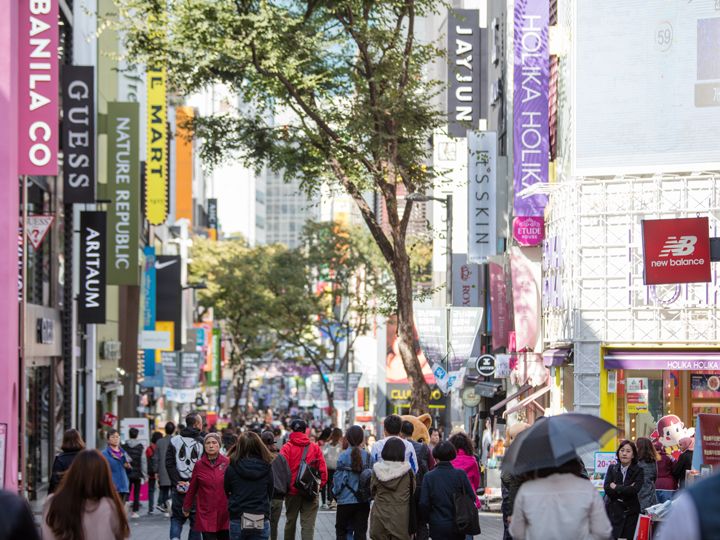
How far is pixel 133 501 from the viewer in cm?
2816

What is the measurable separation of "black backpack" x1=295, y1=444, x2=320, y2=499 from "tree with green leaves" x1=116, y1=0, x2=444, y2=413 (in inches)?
424

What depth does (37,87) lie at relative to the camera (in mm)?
23938

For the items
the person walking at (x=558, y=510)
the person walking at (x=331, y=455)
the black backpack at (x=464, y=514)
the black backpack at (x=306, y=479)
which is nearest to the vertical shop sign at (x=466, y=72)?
the person walking at (x=331, y=455)

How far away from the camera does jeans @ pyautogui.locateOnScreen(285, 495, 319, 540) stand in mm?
17125

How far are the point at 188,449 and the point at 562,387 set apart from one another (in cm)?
1601

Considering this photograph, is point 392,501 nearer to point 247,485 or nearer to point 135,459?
point 247,485

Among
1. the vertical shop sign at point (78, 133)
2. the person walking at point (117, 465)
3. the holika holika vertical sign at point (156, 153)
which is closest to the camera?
the person walking at point (117, 465)

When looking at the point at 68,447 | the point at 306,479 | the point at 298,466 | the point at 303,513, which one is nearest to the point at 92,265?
the point at 303,513

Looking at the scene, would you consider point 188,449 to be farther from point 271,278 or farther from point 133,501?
point 271,278

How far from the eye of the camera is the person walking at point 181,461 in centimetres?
1753

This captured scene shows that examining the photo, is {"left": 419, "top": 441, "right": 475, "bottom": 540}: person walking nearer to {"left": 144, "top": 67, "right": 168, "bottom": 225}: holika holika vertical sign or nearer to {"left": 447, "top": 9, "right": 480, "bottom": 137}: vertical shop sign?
{"left": 447, "top": 9, "right": 480, "bottom": 137}: vertical shop sign

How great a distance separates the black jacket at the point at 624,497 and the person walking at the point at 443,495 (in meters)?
3.01

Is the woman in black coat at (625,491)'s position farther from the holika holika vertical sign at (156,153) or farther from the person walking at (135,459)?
A: the holika holika vertical sign at (156,153)

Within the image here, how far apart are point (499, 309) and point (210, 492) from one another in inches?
1070
